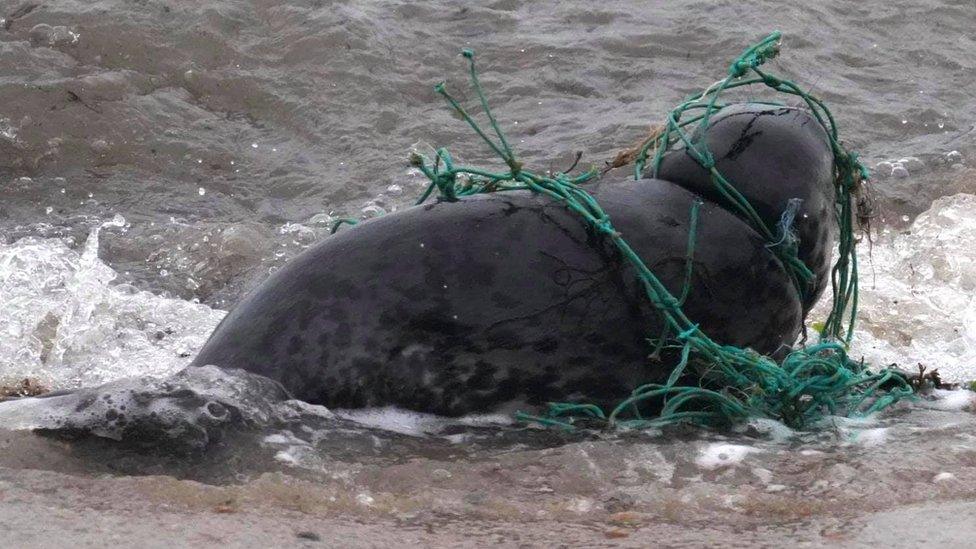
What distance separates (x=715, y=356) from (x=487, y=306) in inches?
21.8

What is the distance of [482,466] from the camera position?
→ 114 inches

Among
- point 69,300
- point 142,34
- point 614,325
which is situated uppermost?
point 142,34

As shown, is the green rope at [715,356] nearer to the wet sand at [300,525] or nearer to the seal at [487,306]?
the seal at [487,306]

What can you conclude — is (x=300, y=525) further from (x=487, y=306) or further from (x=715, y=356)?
(x=715, y=356)

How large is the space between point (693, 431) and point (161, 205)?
375 cm

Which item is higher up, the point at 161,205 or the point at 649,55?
the point at 649,55

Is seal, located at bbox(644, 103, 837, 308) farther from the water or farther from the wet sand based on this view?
the wet sand

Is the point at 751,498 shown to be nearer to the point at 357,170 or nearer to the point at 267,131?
the point at 357,170

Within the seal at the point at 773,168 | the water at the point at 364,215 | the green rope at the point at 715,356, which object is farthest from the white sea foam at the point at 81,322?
the seal at the point at 773,168

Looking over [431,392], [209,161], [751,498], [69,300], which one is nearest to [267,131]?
[209,161]

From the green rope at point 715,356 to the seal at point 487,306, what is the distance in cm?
4

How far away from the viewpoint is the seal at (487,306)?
10.2 feet

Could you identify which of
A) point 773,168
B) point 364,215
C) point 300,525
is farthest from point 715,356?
point 364,215

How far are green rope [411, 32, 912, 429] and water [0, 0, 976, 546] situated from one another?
78 millimetres
